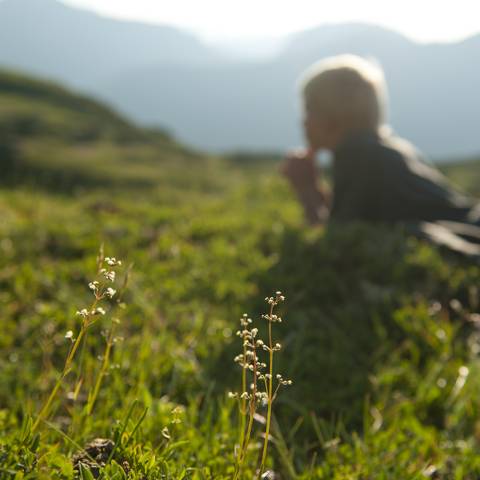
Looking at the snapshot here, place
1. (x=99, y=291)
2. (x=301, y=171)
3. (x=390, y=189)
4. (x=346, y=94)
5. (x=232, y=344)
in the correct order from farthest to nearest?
1. (x=301, y=171)
2. (x=346, y=94)
3. (x=390, y=189)
4. (x=232, y=344)
5. (x=99, y=291)

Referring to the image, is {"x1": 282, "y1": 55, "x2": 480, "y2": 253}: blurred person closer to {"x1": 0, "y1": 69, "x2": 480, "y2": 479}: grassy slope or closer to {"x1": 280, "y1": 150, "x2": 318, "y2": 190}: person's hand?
{"x1": 280, "y1": 150, "x2": 318, "y2": 190}: person's hand

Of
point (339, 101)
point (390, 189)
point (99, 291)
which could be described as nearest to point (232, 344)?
point (99, 291)

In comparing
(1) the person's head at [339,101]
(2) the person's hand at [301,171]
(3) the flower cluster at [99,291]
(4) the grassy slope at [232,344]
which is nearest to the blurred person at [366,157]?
(1) the person's head at [339,101]

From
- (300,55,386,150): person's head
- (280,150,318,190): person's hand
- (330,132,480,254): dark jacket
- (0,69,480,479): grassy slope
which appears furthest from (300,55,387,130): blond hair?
(0,69,480,479): grassy slope

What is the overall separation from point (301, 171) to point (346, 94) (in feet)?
3.83

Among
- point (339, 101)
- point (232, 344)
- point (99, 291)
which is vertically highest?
point (339, 101)

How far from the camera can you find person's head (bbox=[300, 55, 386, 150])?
5875mm

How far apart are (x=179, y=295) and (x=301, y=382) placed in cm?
146

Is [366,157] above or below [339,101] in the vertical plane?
below

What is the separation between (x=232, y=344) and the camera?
11.0 feet

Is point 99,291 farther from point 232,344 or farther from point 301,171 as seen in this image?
point 301,171

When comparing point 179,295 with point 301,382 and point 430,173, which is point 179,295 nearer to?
point 301,382

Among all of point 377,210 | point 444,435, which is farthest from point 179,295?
point 377,210

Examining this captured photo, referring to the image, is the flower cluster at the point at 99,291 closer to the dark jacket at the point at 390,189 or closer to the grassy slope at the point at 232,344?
the grassy slope at the point at 232,344
